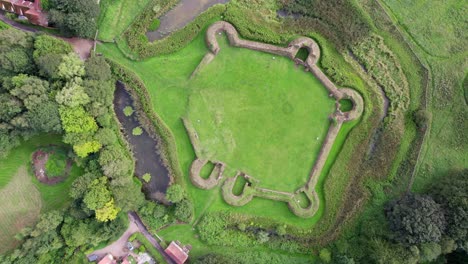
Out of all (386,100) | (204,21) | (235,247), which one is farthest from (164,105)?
(386,100)

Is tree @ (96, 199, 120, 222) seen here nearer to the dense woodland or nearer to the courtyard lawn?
the dense woodland

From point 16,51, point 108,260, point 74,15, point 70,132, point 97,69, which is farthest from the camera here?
point 108,260

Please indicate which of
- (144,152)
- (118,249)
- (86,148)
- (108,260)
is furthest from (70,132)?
(108,260)

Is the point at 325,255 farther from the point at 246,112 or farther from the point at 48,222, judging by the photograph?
the point at 48,222

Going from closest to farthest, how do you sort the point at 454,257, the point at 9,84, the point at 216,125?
1. the point at 9,84
2. the point at 454,257
3. the point at 216,125

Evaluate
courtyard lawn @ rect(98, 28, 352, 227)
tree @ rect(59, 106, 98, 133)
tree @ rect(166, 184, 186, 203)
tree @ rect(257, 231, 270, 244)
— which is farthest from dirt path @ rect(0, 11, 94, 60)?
tree @ rect(257, 231, 270, 244)

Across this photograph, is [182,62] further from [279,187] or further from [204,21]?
[279,187]

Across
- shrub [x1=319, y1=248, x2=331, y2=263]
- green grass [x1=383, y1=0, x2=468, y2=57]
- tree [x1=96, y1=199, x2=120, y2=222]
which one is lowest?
tree [x1=96, y1=199, x2=120, y2=222]
